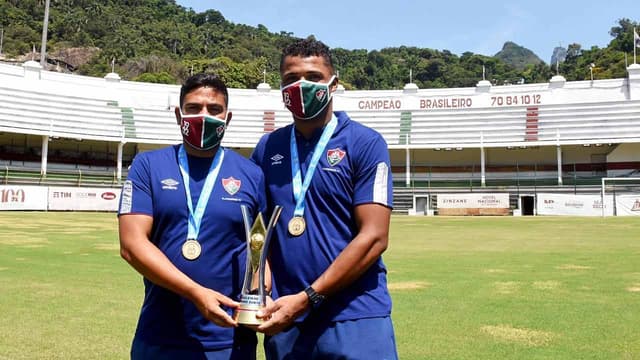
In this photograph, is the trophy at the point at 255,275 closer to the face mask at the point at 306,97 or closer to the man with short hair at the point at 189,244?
the man with short hair at the point at 189,244

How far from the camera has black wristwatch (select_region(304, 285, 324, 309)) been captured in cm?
258

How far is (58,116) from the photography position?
159 ft

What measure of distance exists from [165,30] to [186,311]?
440 feet

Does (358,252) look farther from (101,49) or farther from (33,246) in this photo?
(101,49)

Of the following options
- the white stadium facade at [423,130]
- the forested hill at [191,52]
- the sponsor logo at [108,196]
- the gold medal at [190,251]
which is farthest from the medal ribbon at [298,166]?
the forested hill at [191,52]

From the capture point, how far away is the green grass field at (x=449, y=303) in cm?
516

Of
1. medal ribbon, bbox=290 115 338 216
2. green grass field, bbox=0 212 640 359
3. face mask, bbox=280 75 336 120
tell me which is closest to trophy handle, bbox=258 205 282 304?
medal ribbon, bbox=290 115 338 216

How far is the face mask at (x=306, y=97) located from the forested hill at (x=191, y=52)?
9144 cm

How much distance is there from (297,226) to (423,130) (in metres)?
51.6

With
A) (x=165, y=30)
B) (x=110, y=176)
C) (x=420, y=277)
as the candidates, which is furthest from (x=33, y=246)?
(x=165, y=30)

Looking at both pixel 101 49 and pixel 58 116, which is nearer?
pixel 58 116

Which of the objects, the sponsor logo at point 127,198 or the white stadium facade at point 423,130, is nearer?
the sponsor logo at point 127,198

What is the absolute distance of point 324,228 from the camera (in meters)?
2.72

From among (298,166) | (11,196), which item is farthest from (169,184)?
(11,196)
